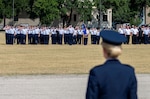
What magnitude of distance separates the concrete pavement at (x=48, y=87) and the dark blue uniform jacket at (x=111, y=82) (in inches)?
266

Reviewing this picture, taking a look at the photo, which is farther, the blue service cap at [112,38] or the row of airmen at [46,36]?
the row of airmen at [46,36]

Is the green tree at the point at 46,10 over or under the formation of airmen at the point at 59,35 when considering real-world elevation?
over

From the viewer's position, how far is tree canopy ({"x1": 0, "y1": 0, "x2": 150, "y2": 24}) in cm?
7956

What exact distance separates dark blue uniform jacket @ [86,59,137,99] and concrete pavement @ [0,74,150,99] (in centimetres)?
676

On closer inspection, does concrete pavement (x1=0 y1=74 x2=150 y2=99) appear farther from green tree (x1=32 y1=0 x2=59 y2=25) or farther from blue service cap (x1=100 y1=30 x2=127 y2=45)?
green tree (x1=32 y1=0 x2=59 y2=25)

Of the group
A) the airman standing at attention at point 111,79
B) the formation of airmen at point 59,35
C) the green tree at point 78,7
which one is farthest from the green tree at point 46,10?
the airman standing at attention at point 111,79

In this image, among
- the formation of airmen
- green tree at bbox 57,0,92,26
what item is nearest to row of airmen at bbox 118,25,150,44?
the formation of airmen

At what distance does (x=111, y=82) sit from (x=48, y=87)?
8650 mm

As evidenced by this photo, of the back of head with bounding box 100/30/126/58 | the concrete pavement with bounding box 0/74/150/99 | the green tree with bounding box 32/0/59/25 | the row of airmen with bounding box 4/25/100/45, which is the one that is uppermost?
the green tree with bounding box 32/0/59/25

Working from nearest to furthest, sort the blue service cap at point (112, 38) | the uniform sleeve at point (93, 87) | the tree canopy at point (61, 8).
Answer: the uniform sleeve at point (93, 87)
the blue service cap at point (112, 38)
the tree canopy at point (61, 8)

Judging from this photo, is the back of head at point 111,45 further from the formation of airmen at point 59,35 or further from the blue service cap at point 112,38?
the formation of airmen at point 59,35

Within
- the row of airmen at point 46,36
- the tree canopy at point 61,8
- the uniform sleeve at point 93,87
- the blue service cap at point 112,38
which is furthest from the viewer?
the tree canopy at point 61,8

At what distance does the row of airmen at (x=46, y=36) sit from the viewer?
119 ft

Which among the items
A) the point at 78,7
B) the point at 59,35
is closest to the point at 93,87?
the point at 59,35
